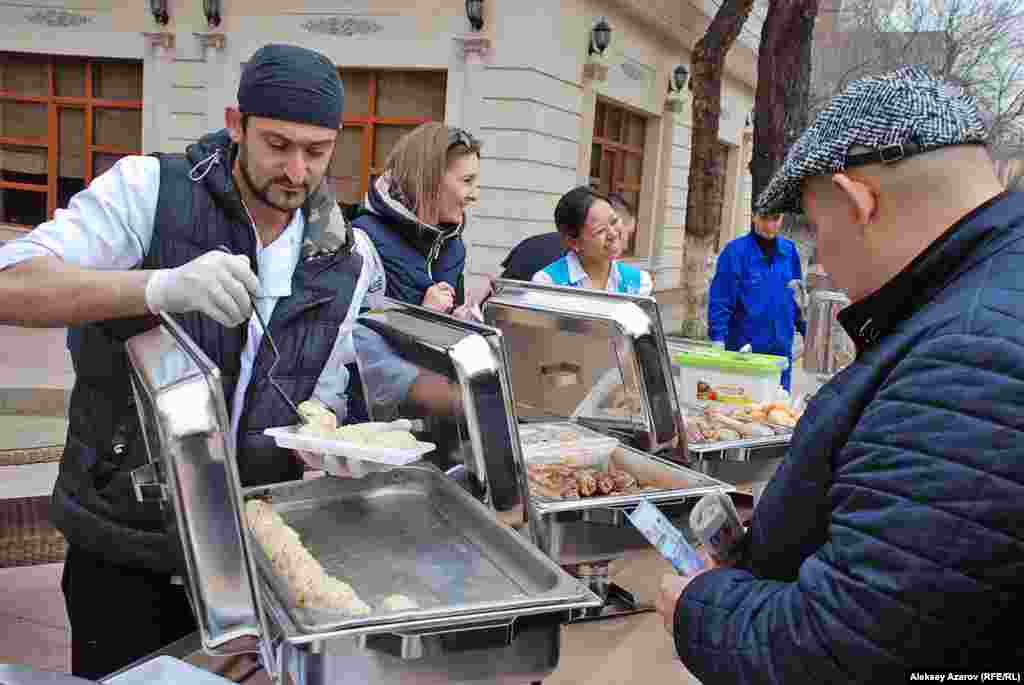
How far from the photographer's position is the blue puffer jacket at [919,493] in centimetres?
83

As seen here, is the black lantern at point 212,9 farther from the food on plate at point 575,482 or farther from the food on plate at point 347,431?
the food on plate at point 347,431

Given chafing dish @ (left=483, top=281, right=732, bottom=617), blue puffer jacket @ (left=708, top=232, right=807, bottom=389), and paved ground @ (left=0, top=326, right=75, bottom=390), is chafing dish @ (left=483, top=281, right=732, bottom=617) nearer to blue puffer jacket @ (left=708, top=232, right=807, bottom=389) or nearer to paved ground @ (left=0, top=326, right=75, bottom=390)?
blue puffer jacket @ (left=708, top=232, right=807, bottom=389)

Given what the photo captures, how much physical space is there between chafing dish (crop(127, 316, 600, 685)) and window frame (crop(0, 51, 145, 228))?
10651 mm

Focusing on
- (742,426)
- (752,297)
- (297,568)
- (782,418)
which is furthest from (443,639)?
(752,297)

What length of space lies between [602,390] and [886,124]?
4.73ft

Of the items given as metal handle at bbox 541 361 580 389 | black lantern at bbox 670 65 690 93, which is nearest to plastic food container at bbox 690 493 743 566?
metal handle at bbox 541 361 580 389

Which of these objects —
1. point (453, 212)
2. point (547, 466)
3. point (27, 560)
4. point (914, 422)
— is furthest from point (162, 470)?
point (27, 560)

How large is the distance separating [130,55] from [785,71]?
24.9 ft

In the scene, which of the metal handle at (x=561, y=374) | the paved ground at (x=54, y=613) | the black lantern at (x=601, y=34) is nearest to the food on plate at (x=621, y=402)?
the metal handle at (x=561, y=374)

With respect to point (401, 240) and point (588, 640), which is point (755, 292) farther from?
point (588, 640)

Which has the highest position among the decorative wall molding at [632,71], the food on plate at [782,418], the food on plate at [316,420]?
the decorative wall molding at [632,71]

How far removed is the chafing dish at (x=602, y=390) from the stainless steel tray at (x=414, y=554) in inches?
11.1

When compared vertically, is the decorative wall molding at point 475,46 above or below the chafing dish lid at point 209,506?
above

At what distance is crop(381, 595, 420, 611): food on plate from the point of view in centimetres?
126
